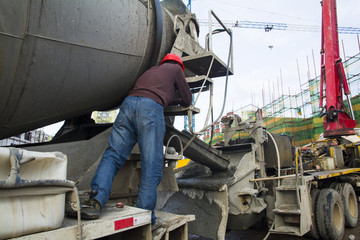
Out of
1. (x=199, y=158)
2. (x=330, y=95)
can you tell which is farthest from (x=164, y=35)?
(x=330, y=95)

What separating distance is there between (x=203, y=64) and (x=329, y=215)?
10.7 ft

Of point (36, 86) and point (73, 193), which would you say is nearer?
point (73, 193)

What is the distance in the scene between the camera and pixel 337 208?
189 inches

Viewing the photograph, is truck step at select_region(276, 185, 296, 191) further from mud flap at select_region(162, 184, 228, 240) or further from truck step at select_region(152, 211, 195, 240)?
truck step at select_region(152, 211, 195, 240)

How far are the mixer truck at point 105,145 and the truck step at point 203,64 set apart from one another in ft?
0.05

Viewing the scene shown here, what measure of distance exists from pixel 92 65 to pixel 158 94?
646mm

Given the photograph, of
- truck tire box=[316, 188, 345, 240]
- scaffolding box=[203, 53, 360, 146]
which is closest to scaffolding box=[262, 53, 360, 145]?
scaffolding box=[203, 53, 360, 146]

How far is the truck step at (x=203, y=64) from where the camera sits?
3.24m

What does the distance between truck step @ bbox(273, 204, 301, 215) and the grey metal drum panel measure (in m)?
2.87

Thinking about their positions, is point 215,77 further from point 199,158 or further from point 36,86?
point 36,86

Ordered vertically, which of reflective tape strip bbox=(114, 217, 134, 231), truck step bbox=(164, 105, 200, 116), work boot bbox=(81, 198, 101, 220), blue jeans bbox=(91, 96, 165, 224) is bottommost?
reflective tape strip bbox=(114, 217, 134, 231)

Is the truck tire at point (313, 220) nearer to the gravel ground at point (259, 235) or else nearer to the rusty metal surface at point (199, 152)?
the gravel ground at point (259, 235)

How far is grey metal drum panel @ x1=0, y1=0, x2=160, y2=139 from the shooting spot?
5.93 ft

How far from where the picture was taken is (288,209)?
12.9 feet
